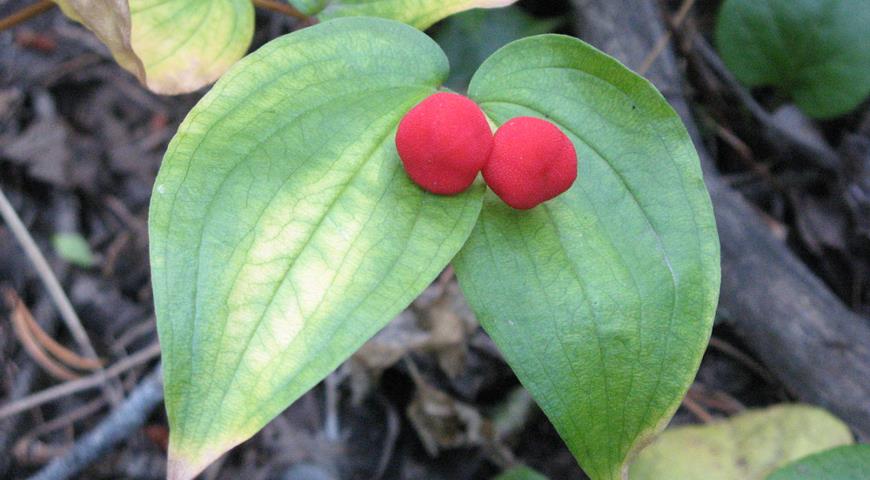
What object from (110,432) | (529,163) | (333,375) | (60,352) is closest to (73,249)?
(60,352)

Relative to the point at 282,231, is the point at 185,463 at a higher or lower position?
lower

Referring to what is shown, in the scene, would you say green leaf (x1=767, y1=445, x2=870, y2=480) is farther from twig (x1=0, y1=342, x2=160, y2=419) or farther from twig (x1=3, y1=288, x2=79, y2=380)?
twig (x1=3, y1=288, x2=79, y2=380)

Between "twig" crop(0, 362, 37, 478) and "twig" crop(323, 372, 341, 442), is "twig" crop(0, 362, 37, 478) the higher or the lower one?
the lower one

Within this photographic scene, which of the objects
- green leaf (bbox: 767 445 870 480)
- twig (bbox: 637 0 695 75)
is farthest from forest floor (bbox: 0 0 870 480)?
green leaf (bbox: 767 445 870 480)

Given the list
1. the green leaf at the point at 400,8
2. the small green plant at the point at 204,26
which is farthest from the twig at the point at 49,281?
A: the green leaf at the point at 400,8

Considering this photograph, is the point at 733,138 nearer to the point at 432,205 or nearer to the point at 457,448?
the point at 457,448

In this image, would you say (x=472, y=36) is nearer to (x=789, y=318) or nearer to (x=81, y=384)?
(x=789, y=318)
